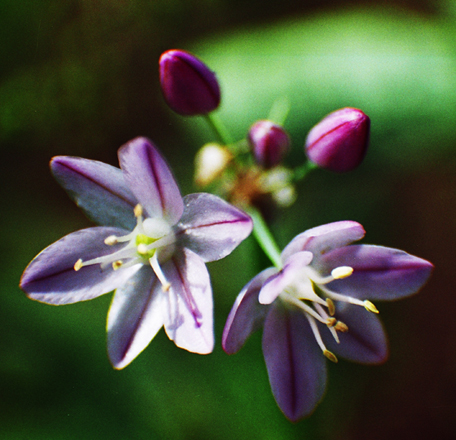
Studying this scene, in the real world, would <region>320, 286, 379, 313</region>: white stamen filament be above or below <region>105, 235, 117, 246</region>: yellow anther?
below

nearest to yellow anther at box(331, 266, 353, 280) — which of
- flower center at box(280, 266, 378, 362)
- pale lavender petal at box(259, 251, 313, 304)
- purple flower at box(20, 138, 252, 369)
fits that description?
flower center at box(280, 266, 378, 362)

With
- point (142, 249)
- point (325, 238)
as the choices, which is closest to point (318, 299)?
point (325, 238)

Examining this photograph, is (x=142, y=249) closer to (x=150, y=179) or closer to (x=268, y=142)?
(x=150, y=179)

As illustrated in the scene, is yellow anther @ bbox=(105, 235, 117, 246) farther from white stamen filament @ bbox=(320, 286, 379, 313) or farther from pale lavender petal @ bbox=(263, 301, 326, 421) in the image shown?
white stamen filament @ bbox=(320, 286, 379, 313)

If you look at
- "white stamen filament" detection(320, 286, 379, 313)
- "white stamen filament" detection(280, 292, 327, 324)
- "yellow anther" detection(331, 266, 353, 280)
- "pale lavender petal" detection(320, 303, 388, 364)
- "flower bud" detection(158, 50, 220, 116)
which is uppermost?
"flower bud" detection(158, 50, 220, 116)

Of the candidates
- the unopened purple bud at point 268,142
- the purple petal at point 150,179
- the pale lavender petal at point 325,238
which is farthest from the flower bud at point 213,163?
the pale lavender petal at point 325,238

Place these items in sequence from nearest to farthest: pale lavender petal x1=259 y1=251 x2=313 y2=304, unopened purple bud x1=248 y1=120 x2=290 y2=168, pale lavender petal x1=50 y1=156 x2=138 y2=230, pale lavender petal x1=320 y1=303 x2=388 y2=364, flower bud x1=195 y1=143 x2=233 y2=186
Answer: pale lavender petal x1=259 y1=251 x2=313 y2=304
pale lavender petal x1=50 y1=156 x2=138 y2=230
pale lavender petal x1=320 y1=303 x2=388 y2=364
unopened purple bud x1=248 y1=120 x2=290 y2=168
flower bud x1=195 y1=143 x2=233 y2=186
